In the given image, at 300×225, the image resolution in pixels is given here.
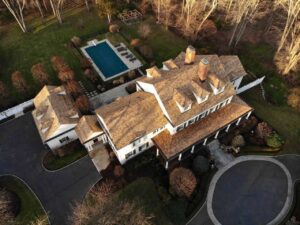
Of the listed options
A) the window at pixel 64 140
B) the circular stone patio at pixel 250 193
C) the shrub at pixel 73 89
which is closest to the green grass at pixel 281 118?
the circular stone patio at pixel 250 193

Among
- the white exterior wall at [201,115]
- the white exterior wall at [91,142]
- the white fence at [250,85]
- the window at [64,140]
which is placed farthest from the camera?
the white fence at [250,85]

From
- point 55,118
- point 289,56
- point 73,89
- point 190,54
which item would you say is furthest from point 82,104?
point 289,56

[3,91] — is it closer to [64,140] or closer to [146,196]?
[64,140]

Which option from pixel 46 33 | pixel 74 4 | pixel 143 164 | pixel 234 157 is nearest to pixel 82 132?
pixel 143 164

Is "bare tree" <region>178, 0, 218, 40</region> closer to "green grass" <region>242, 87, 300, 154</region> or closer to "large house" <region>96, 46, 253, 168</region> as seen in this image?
"green grass" <region>242, 87, 300, 154</region>

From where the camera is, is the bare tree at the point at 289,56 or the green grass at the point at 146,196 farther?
the bare tree at the point at 289,56

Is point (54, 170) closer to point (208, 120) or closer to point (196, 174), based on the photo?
point (196, 174)

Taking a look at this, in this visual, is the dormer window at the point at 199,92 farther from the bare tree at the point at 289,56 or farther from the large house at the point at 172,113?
the bare tree at the point at 289,56
